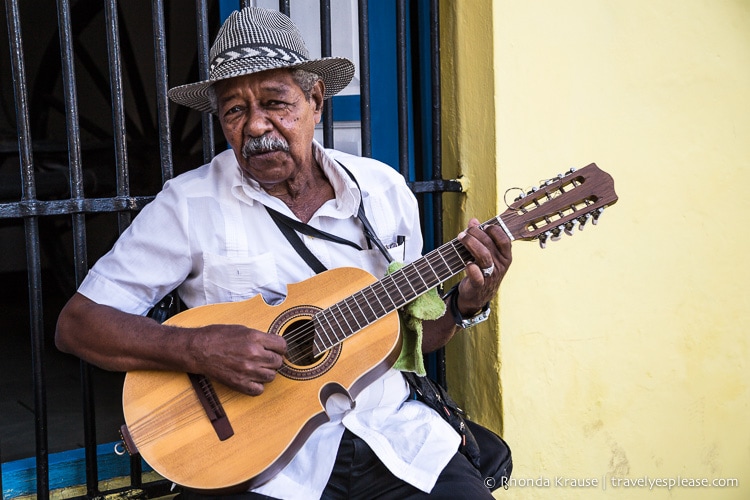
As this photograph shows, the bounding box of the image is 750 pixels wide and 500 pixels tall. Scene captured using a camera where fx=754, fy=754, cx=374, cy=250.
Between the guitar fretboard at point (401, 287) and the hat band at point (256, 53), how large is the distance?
662 mm

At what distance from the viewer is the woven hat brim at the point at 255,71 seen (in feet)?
6.71

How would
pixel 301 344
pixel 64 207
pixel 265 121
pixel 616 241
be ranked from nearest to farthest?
pixel 301 344 < pixel 265 121 < pixel 64 207 < pixel 616 241

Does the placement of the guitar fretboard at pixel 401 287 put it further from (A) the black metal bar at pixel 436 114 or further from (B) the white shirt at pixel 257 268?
(A) the black metal bar at pixel 436 114

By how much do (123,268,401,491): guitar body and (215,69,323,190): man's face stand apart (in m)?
0.36

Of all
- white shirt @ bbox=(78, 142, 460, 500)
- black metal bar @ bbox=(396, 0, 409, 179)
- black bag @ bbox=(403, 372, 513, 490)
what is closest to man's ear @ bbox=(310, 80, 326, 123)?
white shirt @ bbox=(78, 142, 460, 500)

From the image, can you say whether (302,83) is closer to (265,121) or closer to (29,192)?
(265,121)

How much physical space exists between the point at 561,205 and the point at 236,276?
0.92 meters

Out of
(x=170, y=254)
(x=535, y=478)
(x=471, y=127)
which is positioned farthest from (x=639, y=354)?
(x=170, y=254)

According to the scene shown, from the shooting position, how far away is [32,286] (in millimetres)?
2215

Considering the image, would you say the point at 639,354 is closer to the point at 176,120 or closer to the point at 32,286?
the point at 32,286

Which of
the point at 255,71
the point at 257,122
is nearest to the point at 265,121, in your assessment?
the point at 257,122

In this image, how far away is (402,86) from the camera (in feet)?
8.79

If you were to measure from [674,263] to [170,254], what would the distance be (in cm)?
195

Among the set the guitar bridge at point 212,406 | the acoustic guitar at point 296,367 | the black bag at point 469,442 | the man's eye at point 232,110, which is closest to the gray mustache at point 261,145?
the man's eye at point 232,110
